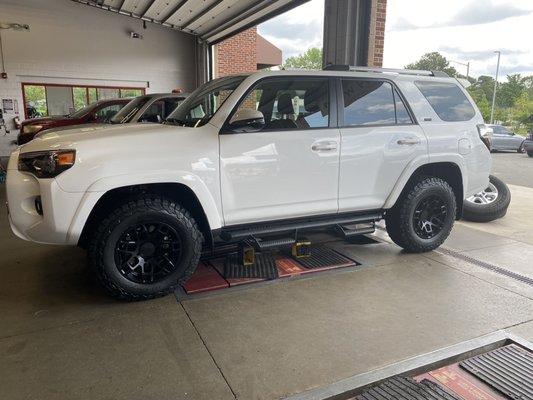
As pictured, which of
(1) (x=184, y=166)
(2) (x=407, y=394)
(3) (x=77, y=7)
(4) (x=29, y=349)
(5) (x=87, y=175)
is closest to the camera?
(2) (x=407, y=394)

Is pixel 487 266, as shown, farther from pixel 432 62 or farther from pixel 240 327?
pixel 432 62

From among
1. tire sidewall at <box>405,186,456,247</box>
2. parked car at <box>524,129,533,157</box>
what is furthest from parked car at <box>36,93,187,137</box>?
parked car at <box>524,129,533,157</box>

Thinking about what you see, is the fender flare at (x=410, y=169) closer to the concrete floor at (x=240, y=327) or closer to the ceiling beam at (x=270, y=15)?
the concrete floor at (x=240, y=327)

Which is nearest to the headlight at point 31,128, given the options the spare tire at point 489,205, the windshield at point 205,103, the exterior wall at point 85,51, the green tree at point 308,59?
the exterior wall at point 85,51

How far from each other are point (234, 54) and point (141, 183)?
13.9 m

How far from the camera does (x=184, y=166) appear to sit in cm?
351

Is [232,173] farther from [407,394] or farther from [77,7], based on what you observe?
[77,7]

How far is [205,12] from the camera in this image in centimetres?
1248

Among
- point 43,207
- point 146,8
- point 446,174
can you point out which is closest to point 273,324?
point 43,207

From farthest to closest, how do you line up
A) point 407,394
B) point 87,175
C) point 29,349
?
1. point 87,175
2. point 29,349
3. point 407,394

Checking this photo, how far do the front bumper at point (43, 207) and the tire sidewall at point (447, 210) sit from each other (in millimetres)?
3405

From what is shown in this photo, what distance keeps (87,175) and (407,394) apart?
2701mm

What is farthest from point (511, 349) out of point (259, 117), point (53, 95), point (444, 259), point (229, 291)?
point (53, 95)

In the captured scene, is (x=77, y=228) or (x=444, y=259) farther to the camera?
(x=444, y=259)
